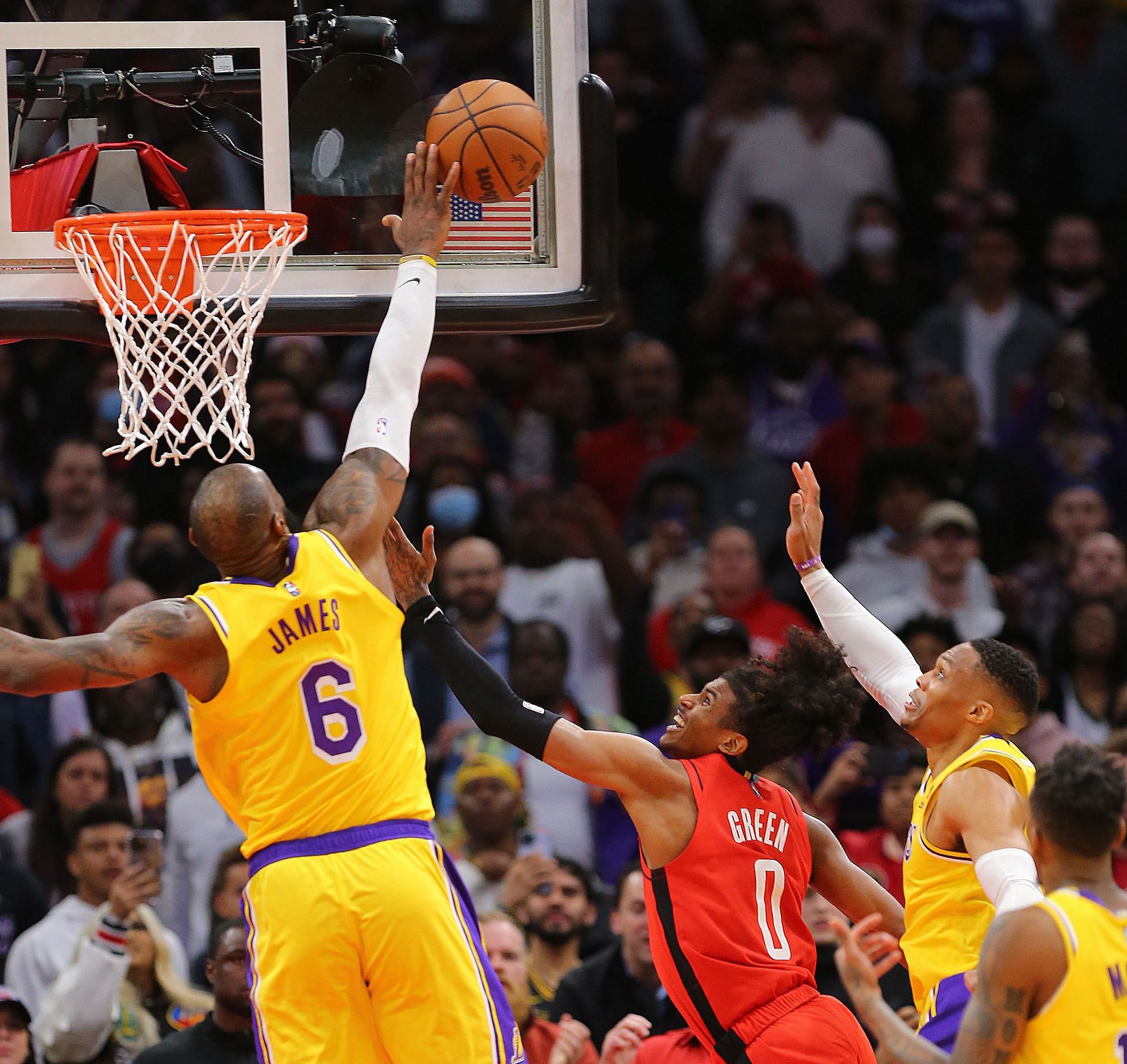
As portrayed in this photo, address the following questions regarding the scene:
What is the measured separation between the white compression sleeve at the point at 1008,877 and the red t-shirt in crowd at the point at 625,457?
5860 millimetres

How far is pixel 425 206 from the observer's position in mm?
5750

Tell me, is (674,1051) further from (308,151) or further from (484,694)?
(308,151)

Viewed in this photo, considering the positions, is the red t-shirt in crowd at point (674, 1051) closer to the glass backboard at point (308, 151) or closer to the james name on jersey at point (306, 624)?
the james name on jersey at point (306, 624)

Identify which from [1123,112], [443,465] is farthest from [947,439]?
[1123,112]

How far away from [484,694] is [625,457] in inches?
206

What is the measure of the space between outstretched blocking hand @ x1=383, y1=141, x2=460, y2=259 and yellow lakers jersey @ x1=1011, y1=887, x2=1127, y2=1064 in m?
2.87

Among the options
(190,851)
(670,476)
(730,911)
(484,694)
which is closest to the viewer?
(730,911)

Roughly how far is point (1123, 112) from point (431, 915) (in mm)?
9879

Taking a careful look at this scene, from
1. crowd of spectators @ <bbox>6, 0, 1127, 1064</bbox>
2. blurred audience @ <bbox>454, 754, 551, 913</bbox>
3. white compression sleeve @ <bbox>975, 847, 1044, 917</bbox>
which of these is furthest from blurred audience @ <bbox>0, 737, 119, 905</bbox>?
white compression sleeve @ <bbox>975, 847, 1044, 917</bbox>

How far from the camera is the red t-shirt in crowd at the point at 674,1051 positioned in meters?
5.30

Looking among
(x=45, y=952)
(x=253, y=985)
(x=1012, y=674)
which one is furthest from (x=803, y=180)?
(x=253, y=985)

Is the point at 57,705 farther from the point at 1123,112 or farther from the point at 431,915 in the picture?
the point at 1123,112

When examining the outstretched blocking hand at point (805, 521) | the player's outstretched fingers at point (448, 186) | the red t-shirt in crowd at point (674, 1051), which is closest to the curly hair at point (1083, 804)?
the red t-shirt in crowd at point (674, 1051)

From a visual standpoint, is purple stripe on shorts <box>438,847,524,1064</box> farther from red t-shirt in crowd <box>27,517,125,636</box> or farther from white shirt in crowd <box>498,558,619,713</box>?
red t-shirt in crowd <box>27,517,125,636</box>
